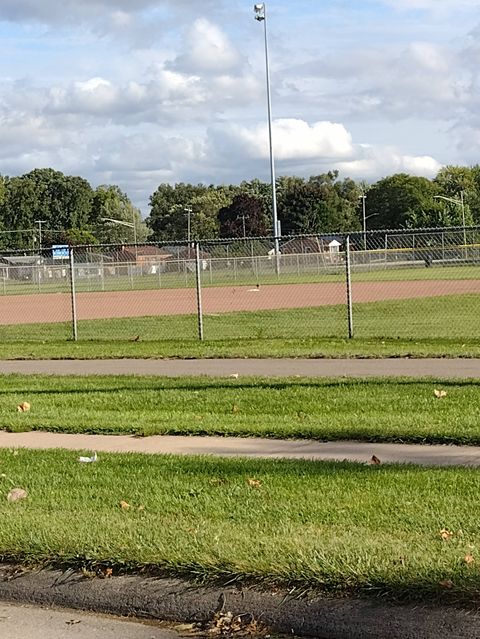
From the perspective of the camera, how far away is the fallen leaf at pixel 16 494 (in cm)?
670

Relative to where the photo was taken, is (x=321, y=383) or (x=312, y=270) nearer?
(x=321, y=383)

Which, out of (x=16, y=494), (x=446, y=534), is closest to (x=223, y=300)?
(x=16, y=494)

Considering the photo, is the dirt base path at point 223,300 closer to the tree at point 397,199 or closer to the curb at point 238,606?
the curb at point 238,606

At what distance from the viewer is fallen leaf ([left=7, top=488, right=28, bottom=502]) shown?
6699mm

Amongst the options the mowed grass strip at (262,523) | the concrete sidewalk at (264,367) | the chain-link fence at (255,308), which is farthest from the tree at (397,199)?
the mowed grass strip at (262,523)

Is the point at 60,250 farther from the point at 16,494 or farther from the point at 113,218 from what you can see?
the point at 113,218

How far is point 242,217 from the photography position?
436 ft

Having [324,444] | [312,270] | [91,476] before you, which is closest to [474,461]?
[324,444]

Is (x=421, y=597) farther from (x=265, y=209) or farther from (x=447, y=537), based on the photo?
(x=265, y=209)

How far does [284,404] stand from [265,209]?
130972mm

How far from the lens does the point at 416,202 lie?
143 meters

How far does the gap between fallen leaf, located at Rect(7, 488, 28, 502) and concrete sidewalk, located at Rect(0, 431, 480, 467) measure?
1.64m

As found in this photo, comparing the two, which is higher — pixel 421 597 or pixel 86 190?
pixel 86 190

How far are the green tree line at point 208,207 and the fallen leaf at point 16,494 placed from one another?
4755 inches
